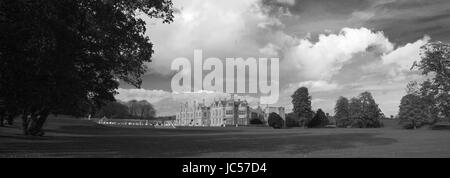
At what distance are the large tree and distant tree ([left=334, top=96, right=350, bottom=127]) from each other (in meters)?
112

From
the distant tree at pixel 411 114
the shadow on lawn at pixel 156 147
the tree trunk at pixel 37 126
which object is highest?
the distant tree at pixel 411 114

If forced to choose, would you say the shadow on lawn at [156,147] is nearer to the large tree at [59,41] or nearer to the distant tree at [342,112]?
the large tree at [59,41]

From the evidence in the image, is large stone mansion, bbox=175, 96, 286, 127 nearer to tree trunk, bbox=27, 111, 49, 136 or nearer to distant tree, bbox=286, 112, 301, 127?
distant tree, bbox=286, 112, 301, 127

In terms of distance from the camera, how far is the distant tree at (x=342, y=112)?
134 metres

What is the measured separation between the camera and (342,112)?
137 metres

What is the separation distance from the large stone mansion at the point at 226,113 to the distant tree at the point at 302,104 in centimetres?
3467

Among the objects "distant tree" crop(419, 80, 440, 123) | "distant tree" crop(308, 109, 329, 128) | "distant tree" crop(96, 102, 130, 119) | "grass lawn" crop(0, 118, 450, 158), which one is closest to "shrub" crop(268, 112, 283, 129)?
"distant tree" crop(308, 109, 329, 128)

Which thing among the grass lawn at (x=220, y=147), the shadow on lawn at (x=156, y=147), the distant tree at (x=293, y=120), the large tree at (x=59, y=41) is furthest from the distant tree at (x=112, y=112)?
the large tree at (x=59, y=41)

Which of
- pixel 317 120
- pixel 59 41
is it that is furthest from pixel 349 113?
pixel 59 41
